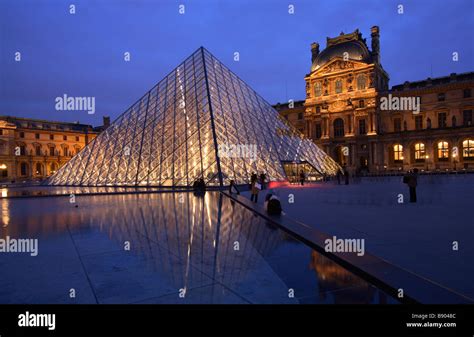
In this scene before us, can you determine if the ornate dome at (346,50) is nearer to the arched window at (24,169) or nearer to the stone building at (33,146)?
the stone building at (33,146)

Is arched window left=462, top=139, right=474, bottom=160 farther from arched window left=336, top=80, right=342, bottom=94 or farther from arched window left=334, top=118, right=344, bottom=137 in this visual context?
arched window left=336, top=80, right=342, bottom=94

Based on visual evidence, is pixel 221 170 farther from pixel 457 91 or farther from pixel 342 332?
pixel 457 91

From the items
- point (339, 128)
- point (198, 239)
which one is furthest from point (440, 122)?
point (198, 239)

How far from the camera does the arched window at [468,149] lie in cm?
3966

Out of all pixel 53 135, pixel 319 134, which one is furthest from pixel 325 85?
pixel 53 135

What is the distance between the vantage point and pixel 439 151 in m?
42.7

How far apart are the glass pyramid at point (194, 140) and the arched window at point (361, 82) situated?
2469cm

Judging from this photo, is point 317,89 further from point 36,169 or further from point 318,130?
point 36,169

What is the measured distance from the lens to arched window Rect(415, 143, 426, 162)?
43669mm

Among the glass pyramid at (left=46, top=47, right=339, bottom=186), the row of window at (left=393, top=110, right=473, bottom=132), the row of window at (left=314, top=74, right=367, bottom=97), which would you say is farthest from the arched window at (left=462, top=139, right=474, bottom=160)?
the glass pyramid at (left=46, top=47, right=339, bottom=186)

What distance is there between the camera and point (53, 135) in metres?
58.9

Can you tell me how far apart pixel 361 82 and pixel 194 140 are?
3606 cm

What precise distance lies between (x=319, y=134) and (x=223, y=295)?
51336 mm

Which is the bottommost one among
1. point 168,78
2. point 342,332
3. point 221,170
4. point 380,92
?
point 342,332
